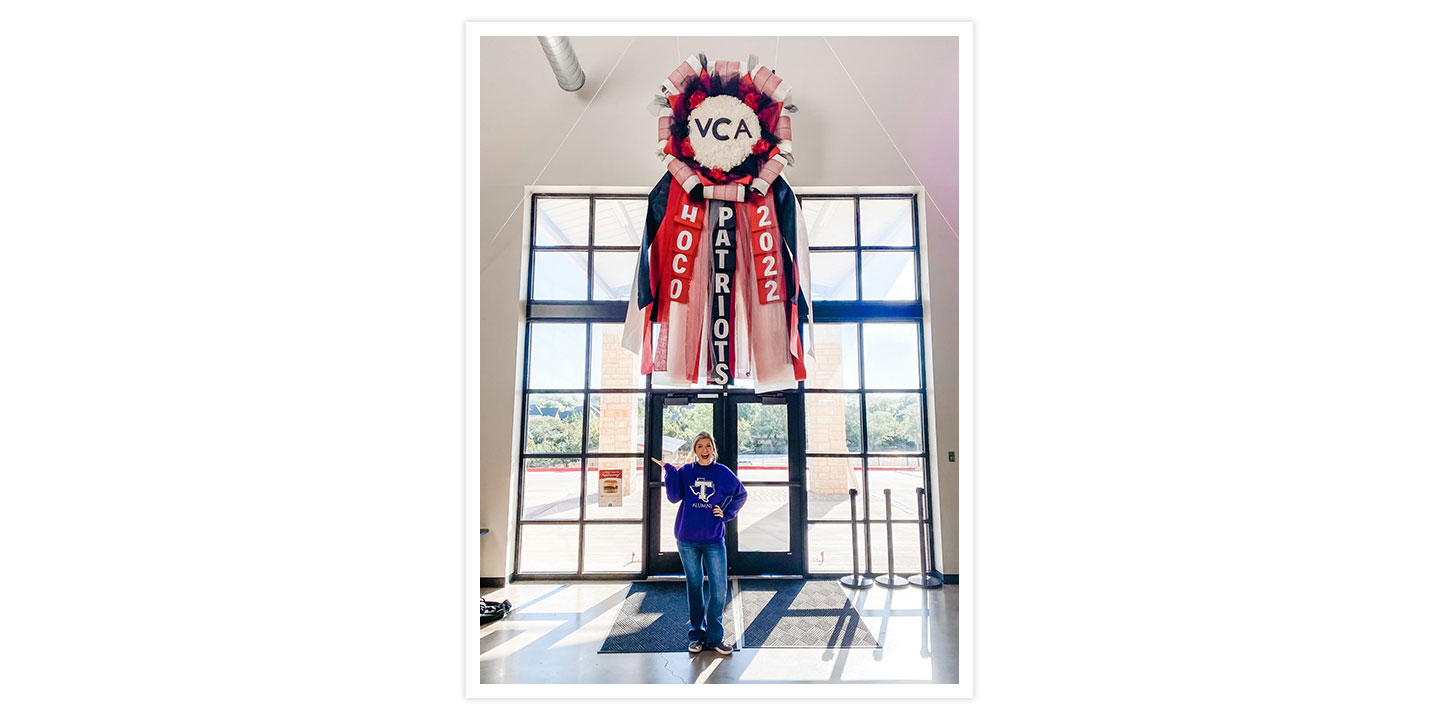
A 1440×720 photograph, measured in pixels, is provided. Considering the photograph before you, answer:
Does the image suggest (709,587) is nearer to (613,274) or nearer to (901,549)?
(901,549)

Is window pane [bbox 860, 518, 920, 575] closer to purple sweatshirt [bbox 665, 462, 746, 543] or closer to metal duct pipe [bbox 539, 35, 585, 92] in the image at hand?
purple sweatshirt [bbox 665, 462, 746, 543]

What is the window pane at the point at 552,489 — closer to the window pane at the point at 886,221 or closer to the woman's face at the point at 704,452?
the woman's face at the point at 704,452

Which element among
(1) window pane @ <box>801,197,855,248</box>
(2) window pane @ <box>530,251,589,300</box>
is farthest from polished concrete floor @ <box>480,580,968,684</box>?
(1) window pane @ <box>801,197,855,248</box>

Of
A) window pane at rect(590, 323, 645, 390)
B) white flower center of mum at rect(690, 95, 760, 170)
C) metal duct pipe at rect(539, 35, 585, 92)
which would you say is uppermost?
metal duct pipe at rect(539, 35, 585, 92)

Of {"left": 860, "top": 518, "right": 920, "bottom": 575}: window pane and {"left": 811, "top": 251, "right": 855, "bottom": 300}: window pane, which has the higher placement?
{"left": 811, "top": 251, "right": 855, "bottom": 300}: window pane

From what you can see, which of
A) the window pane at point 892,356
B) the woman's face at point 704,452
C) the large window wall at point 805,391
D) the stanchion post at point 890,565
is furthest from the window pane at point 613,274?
the stanchion post at point 890,565

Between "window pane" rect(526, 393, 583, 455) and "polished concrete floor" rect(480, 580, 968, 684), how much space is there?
58cm

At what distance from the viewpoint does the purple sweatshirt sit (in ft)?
6.36

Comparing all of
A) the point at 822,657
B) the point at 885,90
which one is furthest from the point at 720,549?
the point at 885,90

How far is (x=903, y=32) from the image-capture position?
4.50 feet

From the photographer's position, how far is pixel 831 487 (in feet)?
8.38

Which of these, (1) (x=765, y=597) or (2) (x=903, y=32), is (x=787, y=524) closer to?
(1) (x=765, y=597)

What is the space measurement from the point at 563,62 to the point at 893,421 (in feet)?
6.44

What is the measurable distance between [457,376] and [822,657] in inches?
57.5
